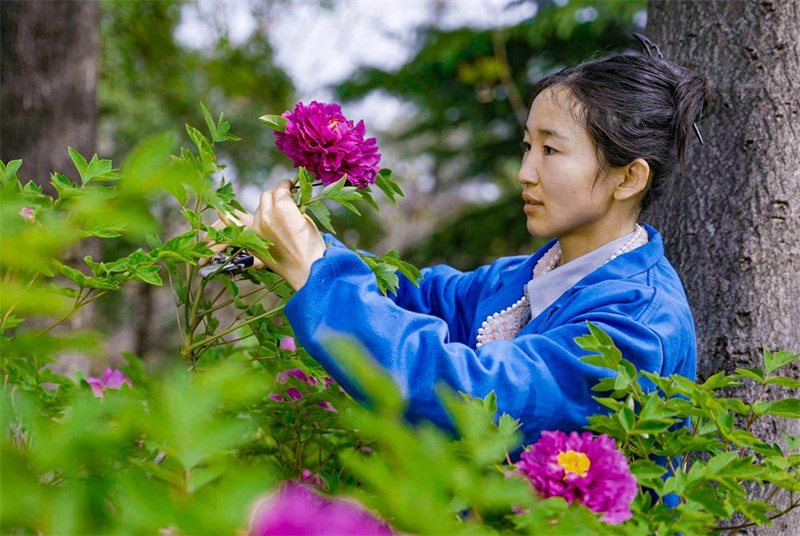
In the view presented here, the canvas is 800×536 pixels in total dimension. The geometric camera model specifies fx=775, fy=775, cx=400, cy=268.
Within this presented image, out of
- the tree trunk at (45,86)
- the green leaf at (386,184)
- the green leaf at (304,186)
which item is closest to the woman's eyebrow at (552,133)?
the green leaf at (386,184)

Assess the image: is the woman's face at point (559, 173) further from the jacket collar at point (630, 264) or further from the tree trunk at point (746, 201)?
the tree trunk at point (746, 201)

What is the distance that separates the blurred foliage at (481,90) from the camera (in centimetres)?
630

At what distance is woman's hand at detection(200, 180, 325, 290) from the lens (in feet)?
4.18

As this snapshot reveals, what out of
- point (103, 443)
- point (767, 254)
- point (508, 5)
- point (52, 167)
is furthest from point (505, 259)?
point (508, 5)

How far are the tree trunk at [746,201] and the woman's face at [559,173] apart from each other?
0.48 meters

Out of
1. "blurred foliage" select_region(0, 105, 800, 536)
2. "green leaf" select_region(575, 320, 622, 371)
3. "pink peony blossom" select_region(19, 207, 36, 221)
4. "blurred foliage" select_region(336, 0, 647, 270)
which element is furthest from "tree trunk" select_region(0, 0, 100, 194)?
"blurred foliage" select_region(336, 0, 647, 270)

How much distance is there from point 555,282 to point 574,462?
2.41 feet

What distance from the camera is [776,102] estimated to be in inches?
74.7

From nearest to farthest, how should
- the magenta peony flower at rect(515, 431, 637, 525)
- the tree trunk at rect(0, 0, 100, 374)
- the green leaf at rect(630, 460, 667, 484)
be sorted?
the magenta peony flower at rect(515, 431, 637, 525)
the green leaf at rect(630, 460, 667, 484)
the tree trunk at rect(0, 0, 100, 374)

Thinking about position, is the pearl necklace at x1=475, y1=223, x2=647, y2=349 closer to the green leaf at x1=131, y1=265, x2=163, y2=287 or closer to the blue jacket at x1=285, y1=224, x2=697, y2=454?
the blue jacket at x1=285, y1=224, x2=697, y2=454

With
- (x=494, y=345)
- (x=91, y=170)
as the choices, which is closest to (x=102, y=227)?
(x=91, y=170)

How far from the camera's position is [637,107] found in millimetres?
1627

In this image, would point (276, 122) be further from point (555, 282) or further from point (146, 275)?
point (555, 282)

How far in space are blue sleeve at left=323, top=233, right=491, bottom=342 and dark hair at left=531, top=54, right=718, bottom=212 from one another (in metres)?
0.46
